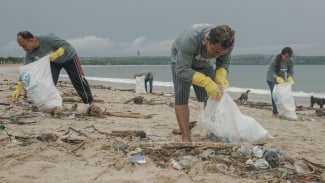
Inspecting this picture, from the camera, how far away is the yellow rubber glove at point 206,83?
11.8ft

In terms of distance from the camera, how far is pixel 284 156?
331 centimetres

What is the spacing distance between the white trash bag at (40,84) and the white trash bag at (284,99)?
153 inches

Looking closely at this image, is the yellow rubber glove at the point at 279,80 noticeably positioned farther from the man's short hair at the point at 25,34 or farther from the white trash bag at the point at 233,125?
the man's short hair at the point at 25,34

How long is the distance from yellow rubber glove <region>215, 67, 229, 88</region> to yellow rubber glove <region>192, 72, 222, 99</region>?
0.23 meters

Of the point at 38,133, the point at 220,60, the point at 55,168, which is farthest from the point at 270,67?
the point at 55,168

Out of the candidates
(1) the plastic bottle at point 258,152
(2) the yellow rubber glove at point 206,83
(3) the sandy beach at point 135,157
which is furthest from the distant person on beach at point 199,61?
(1) the plastic bottle at point 258,152

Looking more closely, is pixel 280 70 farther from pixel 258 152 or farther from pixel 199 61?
pixel 258 152

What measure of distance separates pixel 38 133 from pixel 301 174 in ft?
8.36

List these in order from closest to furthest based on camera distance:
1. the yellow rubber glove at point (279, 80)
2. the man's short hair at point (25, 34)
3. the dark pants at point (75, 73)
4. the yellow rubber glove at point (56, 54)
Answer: the man's short hair at point (25, 34)
the yellow rubber glove at point (56, 54)
the dark pants at point (75, 73)
the yellow rubber glove at point (279, 80)

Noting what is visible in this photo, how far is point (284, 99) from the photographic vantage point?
6.98 meters

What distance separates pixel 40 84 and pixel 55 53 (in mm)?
503

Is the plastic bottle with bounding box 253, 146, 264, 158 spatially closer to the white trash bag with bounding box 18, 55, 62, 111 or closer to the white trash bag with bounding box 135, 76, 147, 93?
the white trash bag with bounding box 18, 55, 62, 111

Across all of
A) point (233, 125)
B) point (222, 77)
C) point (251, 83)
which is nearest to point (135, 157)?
point (233, 125)

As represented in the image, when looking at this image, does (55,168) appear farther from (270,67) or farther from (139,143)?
(270,67)
